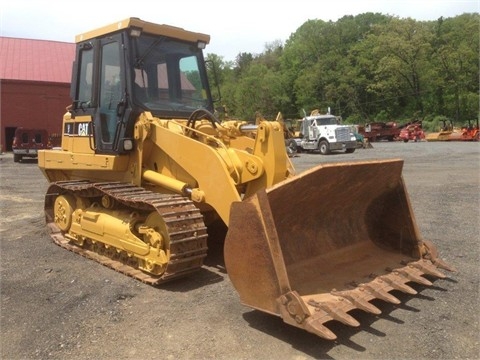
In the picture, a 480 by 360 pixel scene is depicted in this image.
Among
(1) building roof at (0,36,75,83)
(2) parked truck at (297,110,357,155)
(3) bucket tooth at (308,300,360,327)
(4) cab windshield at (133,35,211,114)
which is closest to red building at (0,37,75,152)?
(1) building roof at (0,36,75,83)

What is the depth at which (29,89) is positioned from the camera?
31328 mm

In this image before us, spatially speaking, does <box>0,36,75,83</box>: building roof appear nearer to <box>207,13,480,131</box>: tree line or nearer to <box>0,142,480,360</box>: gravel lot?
<box>207,13,480,131</box>: tree line

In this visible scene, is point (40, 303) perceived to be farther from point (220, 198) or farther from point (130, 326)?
point (220, 198)

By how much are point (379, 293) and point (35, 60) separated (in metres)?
33.8

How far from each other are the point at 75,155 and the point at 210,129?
2.21m

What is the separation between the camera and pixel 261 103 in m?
70.9

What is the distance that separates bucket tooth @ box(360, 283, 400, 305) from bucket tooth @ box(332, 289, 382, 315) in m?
0.13

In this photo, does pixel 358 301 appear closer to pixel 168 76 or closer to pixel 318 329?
pixel 318 329

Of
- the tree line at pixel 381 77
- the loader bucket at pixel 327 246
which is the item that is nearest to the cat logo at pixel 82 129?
the loader bucket at pixel 327 246

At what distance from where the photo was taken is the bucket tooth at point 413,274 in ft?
15.3

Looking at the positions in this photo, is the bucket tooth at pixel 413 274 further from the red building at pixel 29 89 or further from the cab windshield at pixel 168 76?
the red building at pixel 29 89

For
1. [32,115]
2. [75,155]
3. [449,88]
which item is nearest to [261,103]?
[449,88]

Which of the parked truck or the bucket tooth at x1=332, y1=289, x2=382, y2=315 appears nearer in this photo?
the bucket tooth at x1=332, y1=289, x2=382, y2=315

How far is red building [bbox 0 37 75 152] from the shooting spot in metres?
30.9
